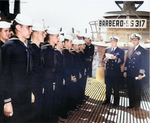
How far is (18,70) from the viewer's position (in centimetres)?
159

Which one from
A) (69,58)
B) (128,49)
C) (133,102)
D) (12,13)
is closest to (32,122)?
(69,58)

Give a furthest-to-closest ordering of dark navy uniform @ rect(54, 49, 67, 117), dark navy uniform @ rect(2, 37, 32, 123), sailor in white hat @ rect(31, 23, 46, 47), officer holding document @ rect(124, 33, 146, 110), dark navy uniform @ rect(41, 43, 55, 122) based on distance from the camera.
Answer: officer holding document @ rect(124, 33, 146, 110) < dark navy uniform @ rect(54, 49, 67, 117) < dark navy uniform @ rect(41, 43, 55, 122) < sailor in white hat @ rect(31, 23, 46, 47) < dark navy uniform @ rect(2, 37, 32, 123)

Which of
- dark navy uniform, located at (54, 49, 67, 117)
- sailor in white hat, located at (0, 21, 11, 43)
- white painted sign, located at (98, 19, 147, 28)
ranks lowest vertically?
dark navy uniform, located at (54, 49, 67, 117)

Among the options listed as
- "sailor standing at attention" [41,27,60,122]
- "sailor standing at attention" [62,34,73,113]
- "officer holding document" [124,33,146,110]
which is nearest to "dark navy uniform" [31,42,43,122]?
"sailor standing at attention" [41,27,60,122]

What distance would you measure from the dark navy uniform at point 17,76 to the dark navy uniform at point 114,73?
4.87ft

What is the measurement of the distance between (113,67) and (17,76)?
5.46 ft

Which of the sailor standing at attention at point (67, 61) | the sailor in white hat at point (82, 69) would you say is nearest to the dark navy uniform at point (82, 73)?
the sailor in white hat at point (82, 69)

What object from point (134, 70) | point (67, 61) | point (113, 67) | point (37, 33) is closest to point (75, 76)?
point (67, 61)

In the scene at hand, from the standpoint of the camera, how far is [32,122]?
78.7 inches

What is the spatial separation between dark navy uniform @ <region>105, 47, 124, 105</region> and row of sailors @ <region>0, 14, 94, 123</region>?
0.45m

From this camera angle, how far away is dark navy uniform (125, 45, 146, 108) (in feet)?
8.80

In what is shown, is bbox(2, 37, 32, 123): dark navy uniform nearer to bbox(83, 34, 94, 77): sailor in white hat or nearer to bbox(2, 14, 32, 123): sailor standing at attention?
bbox(2, 14, 32, 123): sailor standing at attention

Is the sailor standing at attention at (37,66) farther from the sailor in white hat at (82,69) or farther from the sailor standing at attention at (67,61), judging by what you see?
the sailor in white hat at (82,69)

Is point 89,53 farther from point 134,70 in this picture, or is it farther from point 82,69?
point 134,70
